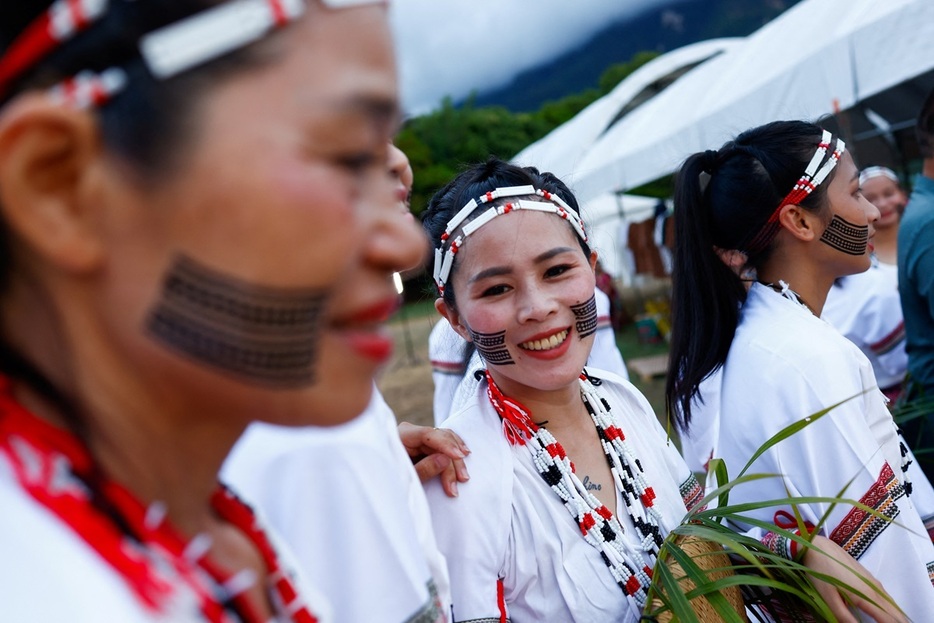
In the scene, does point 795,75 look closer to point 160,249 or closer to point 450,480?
point 450,480

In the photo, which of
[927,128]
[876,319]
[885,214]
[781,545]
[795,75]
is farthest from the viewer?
[795,75]

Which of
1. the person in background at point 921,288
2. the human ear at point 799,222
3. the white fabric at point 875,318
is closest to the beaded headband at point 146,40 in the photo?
the human ear at point 799,222

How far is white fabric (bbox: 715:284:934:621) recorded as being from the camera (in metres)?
2.04

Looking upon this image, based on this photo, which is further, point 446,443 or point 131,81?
point 446,443

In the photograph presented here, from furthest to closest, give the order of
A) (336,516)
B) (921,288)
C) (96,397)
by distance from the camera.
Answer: (921,288)
(336,516)
(96,397)

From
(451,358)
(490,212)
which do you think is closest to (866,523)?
(490,212)

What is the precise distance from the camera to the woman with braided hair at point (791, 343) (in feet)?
6.71

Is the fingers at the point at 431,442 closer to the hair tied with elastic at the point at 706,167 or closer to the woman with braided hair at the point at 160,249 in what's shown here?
the woman with braided hair at the point at 160,249

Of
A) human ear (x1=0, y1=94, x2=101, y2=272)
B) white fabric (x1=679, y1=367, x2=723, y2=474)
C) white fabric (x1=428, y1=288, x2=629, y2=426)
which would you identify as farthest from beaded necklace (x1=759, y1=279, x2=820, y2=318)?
human ear (x1=0, y1=94, x2=101, y2=272)

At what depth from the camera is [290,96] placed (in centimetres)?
70

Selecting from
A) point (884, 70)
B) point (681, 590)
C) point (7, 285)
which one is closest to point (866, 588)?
point (681, 590)

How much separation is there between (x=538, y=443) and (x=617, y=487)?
0.86 ft

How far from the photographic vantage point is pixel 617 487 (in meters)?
1.98

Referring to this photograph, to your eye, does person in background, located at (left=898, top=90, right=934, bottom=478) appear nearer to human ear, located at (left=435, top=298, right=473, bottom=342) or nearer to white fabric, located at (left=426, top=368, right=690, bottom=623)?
white fabric, located at (left=426, top=368, right=690, bottom=623)
